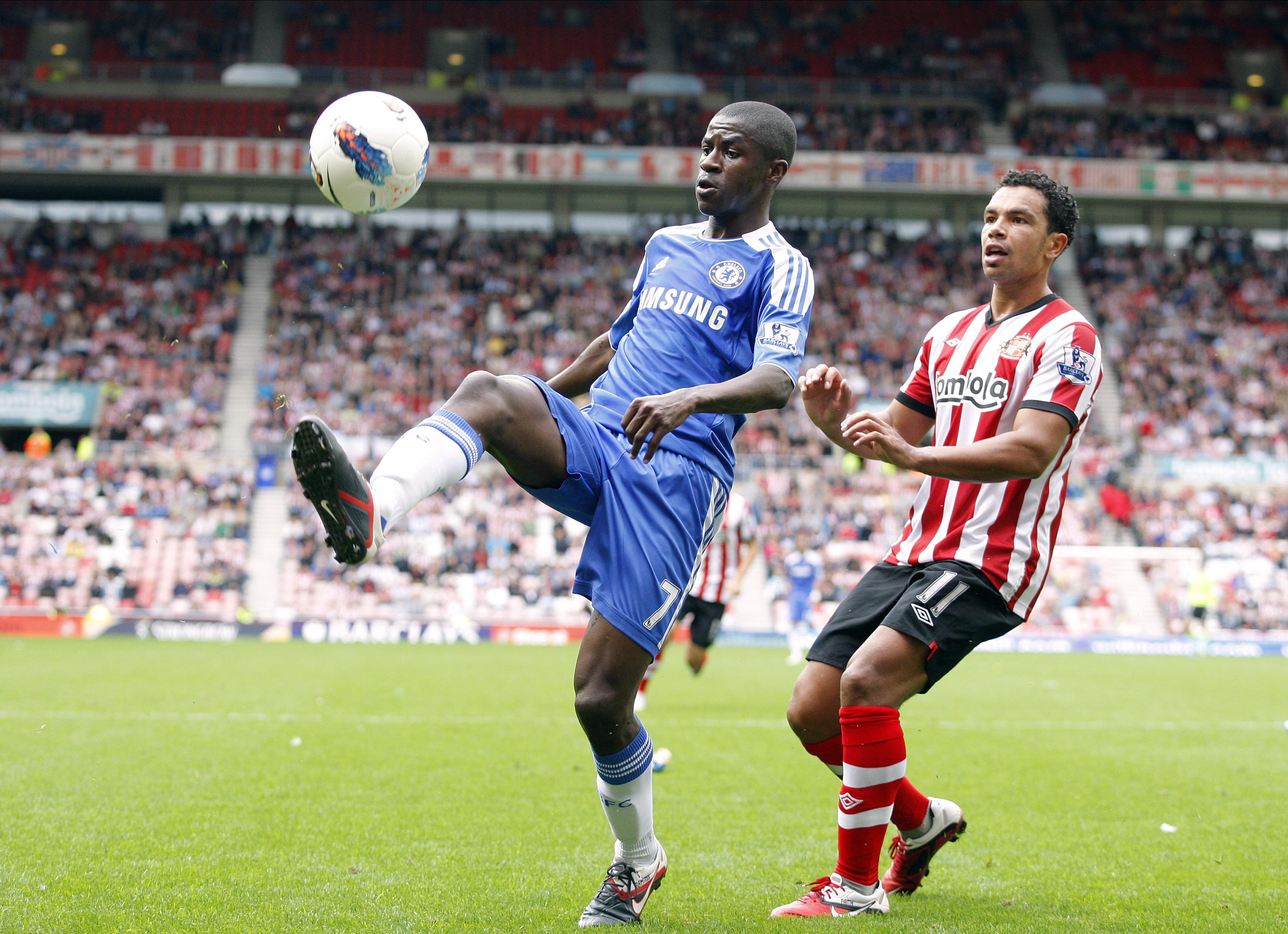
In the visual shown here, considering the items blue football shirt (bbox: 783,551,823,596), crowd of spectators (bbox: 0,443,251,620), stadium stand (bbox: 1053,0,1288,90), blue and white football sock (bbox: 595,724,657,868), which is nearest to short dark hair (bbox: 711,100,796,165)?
blue and white football sock (bbox: 595,724,657,868)

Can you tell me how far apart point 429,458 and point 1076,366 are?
232cm

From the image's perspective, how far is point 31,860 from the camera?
176 inches

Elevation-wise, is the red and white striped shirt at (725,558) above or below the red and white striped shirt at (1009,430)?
below

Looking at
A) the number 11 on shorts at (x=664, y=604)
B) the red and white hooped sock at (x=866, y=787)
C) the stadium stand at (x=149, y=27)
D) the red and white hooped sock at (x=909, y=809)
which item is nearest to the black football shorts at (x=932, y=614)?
the red and white hooped sock at (x=866, y=787)

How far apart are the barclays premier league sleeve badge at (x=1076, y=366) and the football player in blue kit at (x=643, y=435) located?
929mm

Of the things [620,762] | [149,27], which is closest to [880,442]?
[620,762]

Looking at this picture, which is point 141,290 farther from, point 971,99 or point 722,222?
point 722,222

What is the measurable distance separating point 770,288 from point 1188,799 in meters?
4.53

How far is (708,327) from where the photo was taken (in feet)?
13.3

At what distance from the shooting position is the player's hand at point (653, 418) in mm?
3342

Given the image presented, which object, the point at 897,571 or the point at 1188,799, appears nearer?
the point at 897,571

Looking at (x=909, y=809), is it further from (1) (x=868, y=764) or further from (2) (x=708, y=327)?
(2) (x=708, y=327)

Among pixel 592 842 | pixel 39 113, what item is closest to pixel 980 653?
pixel 592 842

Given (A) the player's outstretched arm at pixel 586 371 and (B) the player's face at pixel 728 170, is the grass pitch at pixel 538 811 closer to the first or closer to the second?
(A) the player's outstretched arm at pixel 586 371
